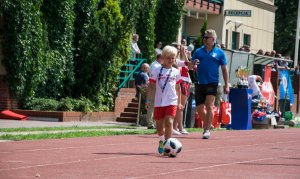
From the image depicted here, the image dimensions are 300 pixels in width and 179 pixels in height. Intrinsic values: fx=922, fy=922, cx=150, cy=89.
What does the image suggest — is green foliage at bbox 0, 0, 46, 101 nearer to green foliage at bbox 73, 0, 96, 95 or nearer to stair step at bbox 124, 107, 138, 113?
green foliage at bbox 73, 0, 96, 95

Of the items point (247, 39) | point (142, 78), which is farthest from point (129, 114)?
point (247, 39)

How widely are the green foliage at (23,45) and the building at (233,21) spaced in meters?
14.5

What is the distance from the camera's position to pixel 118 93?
29.7 metres

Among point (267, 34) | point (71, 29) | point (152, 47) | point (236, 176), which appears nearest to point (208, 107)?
point (236, 176)

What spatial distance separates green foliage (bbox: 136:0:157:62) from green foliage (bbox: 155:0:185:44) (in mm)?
2198

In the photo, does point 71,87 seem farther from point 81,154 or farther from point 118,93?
point 81,154

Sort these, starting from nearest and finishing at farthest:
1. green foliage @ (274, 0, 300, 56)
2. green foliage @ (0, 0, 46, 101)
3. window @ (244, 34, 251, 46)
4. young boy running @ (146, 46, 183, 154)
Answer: young boy running @ (146, 46, 183, 154) → green foliage @ (0, 0, 46, 101) → window @ (244, 34, 251, 46) → green foliage @ (274, 0, 300, 56)

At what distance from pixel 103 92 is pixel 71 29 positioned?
2.31 meters

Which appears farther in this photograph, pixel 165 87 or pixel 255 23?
pixel 255 23

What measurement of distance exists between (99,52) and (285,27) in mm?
39025

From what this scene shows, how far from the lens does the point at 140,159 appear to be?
1374cm

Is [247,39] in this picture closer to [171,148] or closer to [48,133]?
[48,133]

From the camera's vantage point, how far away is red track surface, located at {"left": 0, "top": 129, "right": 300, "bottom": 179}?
38.1ft

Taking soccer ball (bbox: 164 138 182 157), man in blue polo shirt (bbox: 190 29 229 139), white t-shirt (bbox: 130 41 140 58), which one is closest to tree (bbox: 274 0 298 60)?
white t-shirt (bbox: 130 41 140 58)
